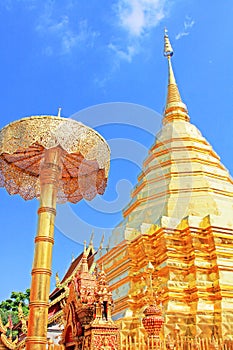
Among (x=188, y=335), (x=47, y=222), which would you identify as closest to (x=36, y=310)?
(x=47, y=222)

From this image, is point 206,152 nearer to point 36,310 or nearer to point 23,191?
point 23,191

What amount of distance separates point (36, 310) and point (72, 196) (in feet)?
10.7

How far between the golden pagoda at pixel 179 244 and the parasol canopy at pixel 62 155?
11.6 feet

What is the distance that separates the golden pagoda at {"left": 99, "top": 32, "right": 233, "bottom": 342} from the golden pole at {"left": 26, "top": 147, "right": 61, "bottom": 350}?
487 cm

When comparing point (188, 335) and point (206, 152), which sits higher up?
point (206, 152)

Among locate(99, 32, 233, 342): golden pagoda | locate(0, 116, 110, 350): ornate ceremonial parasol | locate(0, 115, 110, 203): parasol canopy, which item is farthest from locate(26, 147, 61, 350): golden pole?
locate(99, 32, 233, 342): golden pagoda

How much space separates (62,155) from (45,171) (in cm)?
49

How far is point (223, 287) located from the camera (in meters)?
11.5

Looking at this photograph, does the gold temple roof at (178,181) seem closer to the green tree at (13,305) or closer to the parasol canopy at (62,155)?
the parasol canopy at (62,155)

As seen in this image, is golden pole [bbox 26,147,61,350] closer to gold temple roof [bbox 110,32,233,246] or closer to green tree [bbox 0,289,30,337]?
gold temple roof [bbox 110,32,233,246]

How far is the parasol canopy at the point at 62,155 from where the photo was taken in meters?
6.08

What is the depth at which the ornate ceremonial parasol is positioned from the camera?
5258 millimetres

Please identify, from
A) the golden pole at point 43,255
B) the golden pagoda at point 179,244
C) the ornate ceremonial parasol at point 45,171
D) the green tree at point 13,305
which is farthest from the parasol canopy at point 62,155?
the green tree at point 13,305

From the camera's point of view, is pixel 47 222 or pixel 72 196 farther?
pixel 72 196
